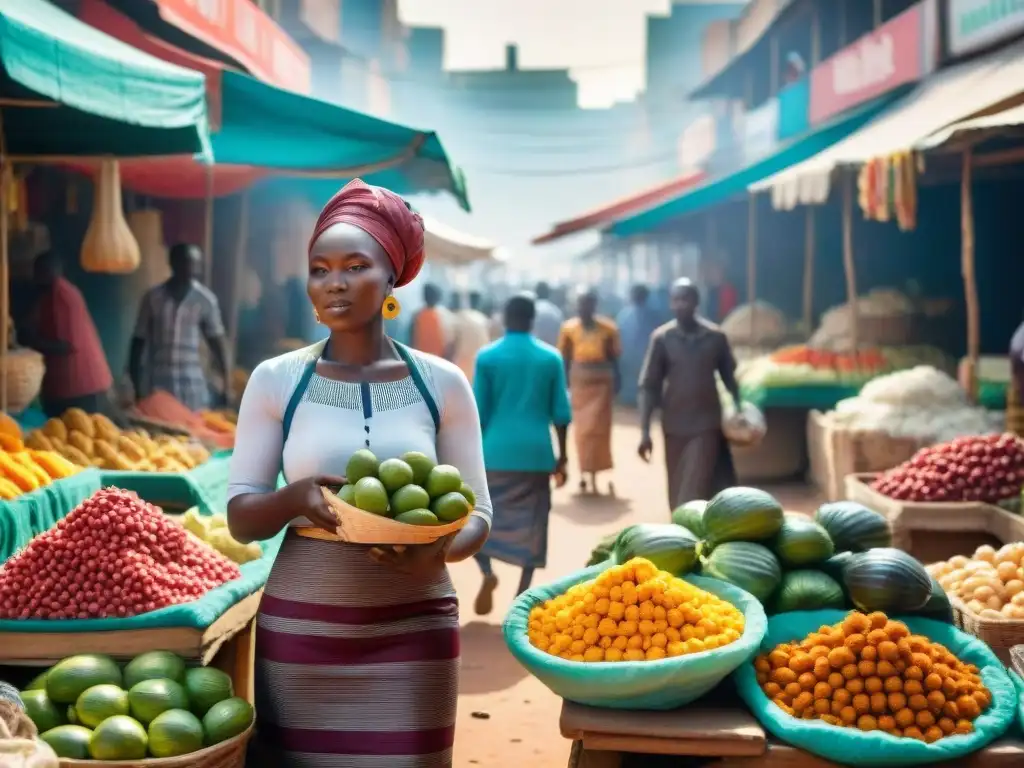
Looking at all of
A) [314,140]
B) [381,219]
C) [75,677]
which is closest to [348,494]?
[381,219]

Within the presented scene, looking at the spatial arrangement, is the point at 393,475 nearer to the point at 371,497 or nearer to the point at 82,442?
the point at 371,497

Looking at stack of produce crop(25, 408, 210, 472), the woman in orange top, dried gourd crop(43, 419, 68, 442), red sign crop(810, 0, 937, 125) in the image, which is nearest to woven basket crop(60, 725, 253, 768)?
stack of produce crop(25, 408, 210, 472)

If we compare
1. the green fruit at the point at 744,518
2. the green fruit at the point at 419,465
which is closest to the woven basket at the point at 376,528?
the green fruit at the point at 419,465

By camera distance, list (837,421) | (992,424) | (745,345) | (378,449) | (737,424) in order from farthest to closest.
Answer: (745,345) < (837,421) < (992,424) < (737,424) < (378,449)

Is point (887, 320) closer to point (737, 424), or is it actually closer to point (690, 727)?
point (737, 424)

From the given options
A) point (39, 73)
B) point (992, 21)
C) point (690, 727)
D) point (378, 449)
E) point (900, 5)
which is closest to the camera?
point (378, 449)

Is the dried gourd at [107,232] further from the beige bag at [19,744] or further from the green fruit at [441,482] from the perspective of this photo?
the green fruit at [441,482]

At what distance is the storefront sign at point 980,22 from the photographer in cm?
1127

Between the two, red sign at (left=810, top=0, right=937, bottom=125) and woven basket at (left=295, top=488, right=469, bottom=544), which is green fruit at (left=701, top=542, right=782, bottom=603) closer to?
woven basket at (left=295, top=488, right=469, bottom=544)

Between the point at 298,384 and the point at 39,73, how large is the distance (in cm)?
246

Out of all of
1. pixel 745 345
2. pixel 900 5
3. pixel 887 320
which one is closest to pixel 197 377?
pixel 887 320

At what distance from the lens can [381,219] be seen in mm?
3115

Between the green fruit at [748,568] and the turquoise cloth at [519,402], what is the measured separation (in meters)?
3.13

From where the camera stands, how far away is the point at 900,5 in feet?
57.5
